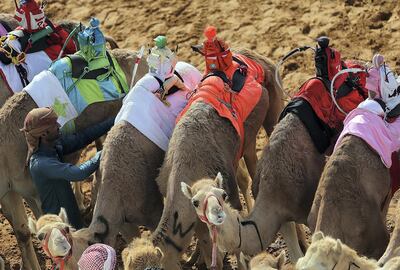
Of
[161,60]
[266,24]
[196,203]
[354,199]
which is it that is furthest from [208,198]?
[266,24]

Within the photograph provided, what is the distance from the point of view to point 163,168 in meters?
8.95

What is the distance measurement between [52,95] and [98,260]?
120 inches

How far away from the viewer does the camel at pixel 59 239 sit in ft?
25.4

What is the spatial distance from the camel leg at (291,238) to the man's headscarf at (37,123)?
236cm

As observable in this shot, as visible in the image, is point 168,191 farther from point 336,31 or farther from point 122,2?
point 122,2

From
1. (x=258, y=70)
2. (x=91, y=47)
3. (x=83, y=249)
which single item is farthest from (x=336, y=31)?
(x=83, y=249)

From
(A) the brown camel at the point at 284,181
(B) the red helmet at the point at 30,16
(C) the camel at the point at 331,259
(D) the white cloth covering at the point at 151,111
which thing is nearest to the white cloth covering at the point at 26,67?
(B) the red helmet at the point at 30,16

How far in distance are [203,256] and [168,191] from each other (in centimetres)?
128

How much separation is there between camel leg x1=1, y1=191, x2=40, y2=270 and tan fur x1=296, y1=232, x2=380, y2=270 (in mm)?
3799

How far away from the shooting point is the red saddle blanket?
30.4 ft

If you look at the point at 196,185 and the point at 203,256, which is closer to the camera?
the point at 196,185

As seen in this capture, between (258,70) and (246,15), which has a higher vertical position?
(258,70)

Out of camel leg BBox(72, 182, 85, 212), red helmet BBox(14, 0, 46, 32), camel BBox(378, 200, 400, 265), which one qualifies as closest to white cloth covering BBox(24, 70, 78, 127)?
red helmet BBox(14, 0, 46, 32)

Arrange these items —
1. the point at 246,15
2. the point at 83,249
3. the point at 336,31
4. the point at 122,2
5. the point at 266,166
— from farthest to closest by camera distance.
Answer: the point at 122,2
the point at 246,15
the point at 336,31
the point at 266,166
the point at 83,249
